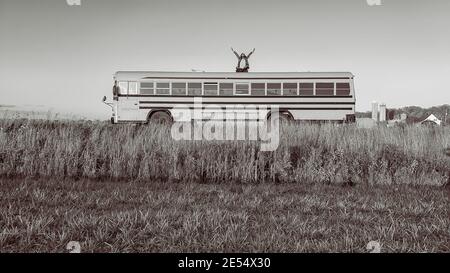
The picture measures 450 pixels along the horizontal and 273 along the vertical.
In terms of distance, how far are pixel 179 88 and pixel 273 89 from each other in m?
4.16

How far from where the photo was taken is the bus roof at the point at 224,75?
1808 cm

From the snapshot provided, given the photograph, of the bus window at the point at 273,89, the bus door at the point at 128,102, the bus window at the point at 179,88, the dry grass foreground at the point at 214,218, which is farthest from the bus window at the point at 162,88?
the dry grass foreground at the point at 214,218

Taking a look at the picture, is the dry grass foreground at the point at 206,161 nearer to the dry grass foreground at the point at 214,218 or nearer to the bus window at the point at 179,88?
the dry grass foreground at the point at 214,218

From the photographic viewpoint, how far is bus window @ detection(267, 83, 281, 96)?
716 inches

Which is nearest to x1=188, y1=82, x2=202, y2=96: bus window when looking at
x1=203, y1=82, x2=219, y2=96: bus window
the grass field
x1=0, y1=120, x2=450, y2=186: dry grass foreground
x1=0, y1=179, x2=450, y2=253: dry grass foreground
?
x1=203, y1=82, x2=219, y2=96: bus window

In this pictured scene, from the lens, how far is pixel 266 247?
11.3 ft

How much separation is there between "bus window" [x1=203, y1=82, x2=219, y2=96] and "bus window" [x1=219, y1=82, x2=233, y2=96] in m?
0.20

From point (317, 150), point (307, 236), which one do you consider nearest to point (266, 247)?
point (307, 236)

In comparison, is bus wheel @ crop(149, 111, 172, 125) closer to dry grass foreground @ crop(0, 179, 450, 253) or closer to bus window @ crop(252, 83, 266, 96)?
bus window @ crop(252, 83, 266, 96)

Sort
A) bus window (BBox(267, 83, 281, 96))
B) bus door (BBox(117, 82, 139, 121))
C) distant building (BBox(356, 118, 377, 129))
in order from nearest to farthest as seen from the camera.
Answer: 1. distant building (BBox(356, 118, 377, 129))
2. bus window (BBox(267, 83, 281, 96))
3. bus door (BBox(117, 82, 139, 121))

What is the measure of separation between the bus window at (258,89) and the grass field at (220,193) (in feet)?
24.7

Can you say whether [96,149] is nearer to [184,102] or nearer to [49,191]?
[49,191]

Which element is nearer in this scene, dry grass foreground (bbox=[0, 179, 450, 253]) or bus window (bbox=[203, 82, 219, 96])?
dry grass foreground (bbox=[0, 179, 450, 253])
